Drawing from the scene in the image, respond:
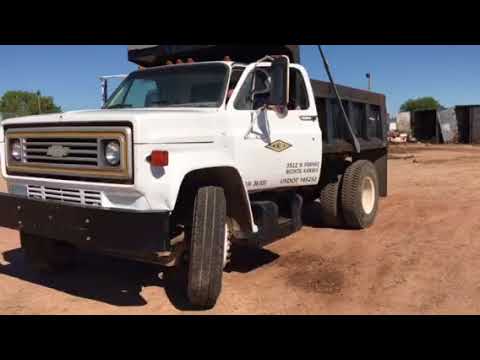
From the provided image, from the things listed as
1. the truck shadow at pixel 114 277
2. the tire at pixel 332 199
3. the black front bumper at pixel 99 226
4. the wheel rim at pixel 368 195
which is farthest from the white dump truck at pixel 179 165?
the wheel rim at pixel 368 195

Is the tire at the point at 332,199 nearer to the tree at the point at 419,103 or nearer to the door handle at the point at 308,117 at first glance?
the door handle at the point at 308,117

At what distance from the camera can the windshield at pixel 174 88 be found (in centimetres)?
499

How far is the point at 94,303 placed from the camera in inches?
179

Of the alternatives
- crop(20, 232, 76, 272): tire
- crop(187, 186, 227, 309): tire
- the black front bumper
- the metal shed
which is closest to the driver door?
crop(187, 186, 227, 309): tire

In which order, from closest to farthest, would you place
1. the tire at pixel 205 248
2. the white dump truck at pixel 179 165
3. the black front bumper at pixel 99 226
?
1. the black front bumper at pixel 99 226
2. the white dump truck at pixel 179 165
3. the tire at pixel 205 248

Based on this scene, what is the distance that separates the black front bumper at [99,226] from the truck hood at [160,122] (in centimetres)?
60

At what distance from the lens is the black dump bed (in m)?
6.40

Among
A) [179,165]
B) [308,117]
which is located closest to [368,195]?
[308,117]

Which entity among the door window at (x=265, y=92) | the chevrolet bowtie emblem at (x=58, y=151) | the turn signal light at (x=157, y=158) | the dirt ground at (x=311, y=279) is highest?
the door window at (x=265, y=92)

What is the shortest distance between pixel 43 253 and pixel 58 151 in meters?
1.57

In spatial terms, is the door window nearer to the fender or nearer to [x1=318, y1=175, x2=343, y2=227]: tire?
the fender

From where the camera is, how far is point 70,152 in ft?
13.7

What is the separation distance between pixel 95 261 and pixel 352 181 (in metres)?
3.72

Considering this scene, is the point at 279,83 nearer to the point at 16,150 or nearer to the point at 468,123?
the point at 16,150
